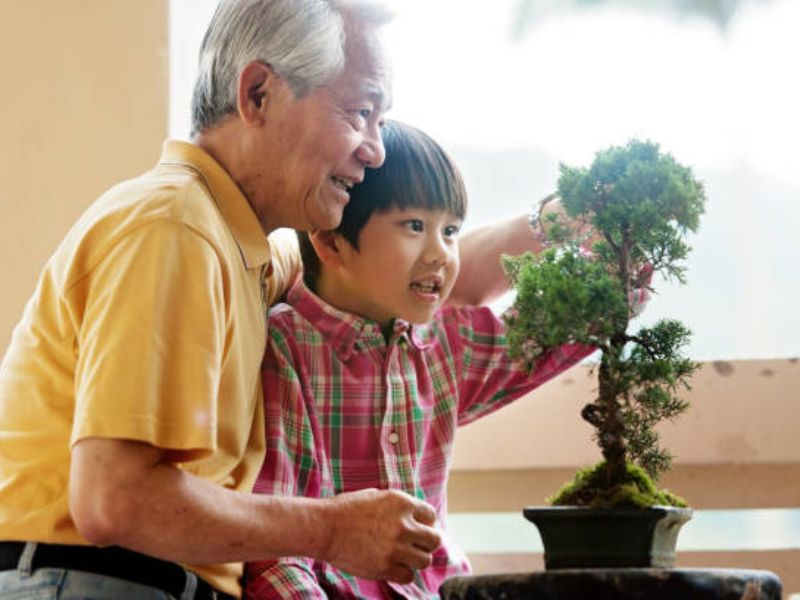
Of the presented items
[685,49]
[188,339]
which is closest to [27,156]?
[188,339]

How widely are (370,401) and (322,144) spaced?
45 centimetres

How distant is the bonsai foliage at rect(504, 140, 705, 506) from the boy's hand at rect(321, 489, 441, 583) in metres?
0.22

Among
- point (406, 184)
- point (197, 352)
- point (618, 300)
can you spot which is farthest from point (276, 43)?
point (618, 300)

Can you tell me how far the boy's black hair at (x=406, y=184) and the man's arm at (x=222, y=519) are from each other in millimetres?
546

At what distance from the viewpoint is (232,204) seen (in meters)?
1.93

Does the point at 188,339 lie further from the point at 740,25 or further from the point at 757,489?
the point at 740,25

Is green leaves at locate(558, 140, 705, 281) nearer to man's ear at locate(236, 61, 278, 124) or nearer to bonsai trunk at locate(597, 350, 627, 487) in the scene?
bonsai trunk at locate(597, 350, 627, 487)

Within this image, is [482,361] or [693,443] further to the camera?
[693,443]

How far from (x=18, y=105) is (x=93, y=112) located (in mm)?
164

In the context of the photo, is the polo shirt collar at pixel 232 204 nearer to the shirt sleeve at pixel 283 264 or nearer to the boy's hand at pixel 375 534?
the shirt sleeve at pixel 283 264

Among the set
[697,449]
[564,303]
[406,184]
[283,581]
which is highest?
[406,184]

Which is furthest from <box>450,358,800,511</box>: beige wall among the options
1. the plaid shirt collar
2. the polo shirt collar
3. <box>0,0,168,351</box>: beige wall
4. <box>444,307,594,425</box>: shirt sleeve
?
<box>0,0,168,351</box>: beige wall

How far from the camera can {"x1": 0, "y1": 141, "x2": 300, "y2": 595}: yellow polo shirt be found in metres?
1.61

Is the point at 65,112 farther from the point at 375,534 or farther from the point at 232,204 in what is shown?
the point at 375,534
